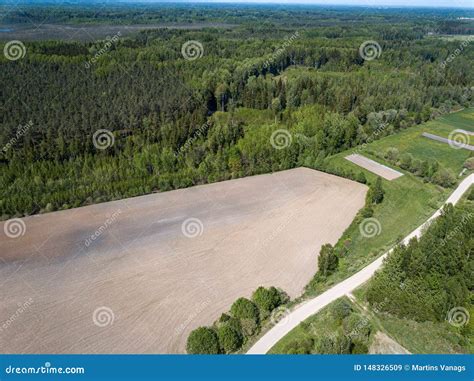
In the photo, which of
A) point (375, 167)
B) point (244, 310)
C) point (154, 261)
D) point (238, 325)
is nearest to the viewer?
point (238, 325)

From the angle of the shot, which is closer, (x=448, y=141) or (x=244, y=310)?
(x=244, y=310)

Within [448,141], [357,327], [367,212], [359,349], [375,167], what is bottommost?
[448,141]

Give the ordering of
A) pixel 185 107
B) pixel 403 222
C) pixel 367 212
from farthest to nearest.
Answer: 1. pixel 185 107
2. pixel 367 212
3. pixel 403 222

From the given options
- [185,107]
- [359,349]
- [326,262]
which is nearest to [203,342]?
[359,349]

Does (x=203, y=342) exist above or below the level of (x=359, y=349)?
above

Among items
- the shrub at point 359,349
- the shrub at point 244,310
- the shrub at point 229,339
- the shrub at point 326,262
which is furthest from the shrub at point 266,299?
the shrub at point 359,349

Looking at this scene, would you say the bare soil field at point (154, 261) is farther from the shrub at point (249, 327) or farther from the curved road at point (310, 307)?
the shrub at point (249, 327)

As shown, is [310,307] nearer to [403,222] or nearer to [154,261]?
[154,261]

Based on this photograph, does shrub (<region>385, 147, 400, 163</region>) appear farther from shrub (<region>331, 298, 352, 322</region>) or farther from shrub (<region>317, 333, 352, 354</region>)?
shrub (<region>317, 333, 352, 354</region>)
